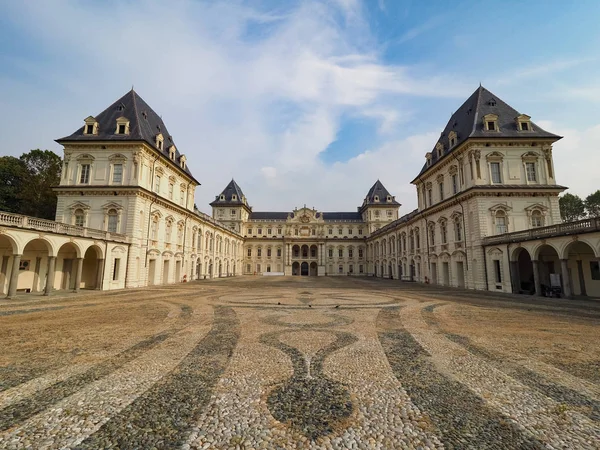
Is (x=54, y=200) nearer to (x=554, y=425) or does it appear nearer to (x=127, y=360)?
(x=127, y=360)

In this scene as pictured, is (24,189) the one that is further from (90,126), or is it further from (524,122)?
(524,122)

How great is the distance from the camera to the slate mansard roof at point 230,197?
7488cm

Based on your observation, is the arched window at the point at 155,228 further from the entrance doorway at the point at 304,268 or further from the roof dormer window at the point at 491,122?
the entrance doorway at the point at 304,268

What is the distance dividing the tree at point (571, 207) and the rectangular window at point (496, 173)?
3852 cm

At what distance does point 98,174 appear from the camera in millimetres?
29094

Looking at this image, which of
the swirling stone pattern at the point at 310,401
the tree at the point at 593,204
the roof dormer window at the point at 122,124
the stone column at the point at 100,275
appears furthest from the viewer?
the tree at the point at 593,204

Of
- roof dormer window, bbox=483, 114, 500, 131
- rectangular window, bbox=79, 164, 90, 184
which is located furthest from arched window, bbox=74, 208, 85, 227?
roof dormer window, bbox=483, 114, 500, 131

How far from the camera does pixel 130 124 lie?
30.8 meters

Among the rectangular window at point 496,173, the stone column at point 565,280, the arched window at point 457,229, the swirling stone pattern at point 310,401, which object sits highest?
the rectangular window at point 496,173

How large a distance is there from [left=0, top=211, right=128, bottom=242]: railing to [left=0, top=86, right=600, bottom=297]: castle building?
0.32 feet

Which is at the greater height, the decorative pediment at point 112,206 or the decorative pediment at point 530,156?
the decorative pediment at point 530,156

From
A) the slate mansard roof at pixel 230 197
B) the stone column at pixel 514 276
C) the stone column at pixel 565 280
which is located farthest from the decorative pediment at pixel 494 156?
the slate mansard roof at pixel 230 197

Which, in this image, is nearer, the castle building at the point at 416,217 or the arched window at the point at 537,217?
the castle building at the point at 416,217

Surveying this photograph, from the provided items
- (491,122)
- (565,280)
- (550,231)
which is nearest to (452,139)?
(491,122)
